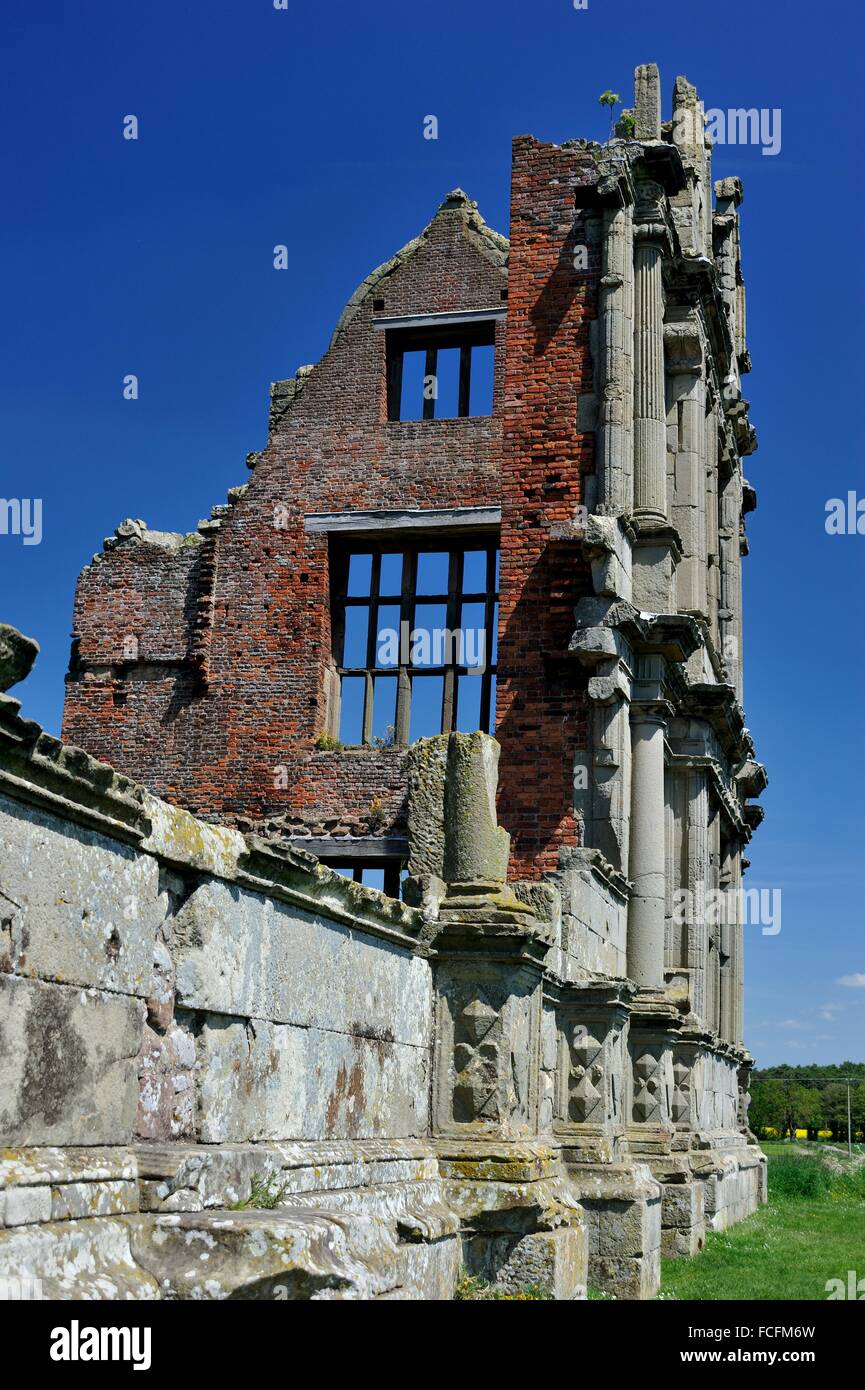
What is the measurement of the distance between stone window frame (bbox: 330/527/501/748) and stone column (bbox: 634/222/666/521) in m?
2.34

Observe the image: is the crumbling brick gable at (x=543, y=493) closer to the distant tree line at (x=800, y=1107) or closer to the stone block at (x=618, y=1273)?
the stone block at (x=618, y=1273)

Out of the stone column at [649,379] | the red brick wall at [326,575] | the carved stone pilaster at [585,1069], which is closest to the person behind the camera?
the carved stone pilaster at [585,1069]

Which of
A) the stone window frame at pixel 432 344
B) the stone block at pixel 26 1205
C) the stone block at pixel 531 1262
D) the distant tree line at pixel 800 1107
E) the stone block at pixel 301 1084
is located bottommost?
the distant tree line at pixel 800 1107

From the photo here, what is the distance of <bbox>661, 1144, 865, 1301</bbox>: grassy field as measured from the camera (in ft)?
37.0

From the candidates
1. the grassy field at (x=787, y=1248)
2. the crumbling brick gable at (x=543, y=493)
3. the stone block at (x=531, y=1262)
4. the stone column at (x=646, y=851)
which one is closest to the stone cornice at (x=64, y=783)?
the stone block at (x=531, y=1262)

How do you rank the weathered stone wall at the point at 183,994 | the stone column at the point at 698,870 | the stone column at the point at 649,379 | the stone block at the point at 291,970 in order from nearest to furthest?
the weathered stone wall at the point at 183,994
the stone block at the point at 291,970
the stone column at the point at 649,379
the stone column at the point at 698,870

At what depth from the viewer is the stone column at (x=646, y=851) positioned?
1526 centimetres

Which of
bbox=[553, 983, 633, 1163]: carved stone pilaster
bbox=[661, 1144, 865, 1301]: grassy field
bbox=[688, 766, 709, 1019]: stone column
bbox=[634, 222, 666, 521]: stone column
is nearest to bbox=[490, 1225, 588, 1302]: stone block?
bbox=[553, 983, 633, 1163]: carved stone pilaster

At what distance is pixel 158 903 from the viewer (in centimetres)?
499

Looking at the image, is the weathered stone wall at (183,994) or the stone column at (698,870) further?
the stone column at (698,870)

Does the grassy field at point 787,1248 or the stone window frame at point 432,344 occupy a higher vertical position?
the stone window frame at point 432,344

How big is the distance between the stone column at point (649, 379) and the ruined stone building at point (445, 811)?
4 cm

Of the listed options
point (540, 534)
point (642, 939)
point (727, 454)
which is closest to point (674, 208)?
point (727, 454)
